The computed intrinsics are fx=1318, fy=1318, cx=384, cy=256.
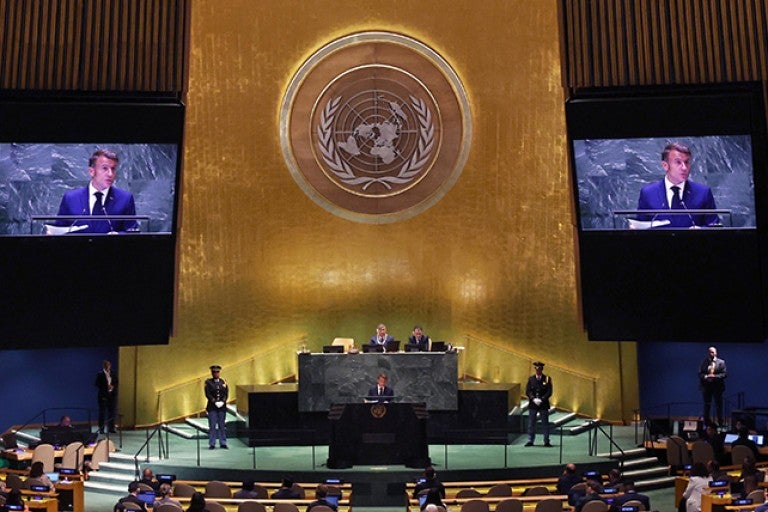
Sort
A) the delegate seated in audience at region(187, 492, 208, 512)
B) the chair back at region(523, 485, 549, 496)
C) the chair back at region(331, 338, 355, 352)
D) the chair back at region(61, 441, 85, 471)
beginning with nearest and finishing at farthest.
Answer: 1. the delegate seated in audience at region(187, 492, 208, 512)
2. the chair back at region(523, 485, 549, 496)
3. the chair back at region(61, 441, 85, 471)
4. the chair back at region(331, 338, 355, 352)

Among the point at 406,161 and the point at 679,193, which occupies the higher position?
the point at 406,161

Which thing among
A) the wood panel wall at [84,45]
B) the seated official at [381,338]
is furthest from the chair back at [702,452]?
the wood panel wall at [84,45]

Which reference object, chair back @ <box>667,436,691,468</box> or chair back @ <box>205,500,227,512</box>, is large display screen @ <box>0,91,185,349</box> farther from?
chair back @ <box>667,436,691,468</box>

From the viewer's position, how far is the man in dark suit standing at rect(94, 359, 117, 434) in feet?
65.6

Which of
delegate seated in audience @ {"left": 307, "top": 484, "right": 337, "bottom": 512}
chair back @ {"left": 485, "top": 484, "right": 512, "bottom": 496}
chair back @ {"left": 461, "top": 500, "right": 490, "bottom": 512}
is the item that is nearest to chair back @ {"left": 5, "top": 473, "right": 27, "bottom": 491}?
delegate seated in audience @ {"left": 307, "top": 484, "right": 337, "bottom": 512}

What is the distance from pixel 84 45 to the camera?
19516 mm

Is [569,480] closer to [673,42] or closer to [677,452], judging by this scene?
[677,452]

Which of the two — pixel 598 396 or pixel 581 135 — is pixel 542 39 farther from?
pixel 598 396

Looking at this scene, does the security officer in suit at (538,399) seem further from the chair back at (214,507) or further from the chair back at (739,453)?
the chair back at (214,507)

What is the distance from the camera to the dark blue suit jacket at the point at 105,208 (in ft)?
63.1

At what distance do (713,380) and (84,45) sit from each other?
34.9ft

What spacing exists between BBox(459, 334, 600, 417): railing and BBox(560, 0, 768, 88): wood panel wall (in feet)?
15.1

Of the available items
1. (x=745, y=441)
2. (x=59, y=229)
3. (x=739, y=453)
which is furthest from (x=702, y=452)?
(x=59, y=229)

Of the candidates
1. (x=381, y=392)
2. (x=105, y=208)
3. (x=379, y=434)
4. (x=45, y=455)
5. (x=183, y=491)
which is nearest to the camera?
(x=183, y=491)
